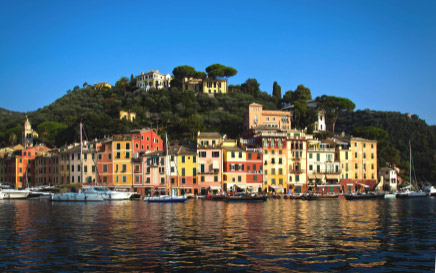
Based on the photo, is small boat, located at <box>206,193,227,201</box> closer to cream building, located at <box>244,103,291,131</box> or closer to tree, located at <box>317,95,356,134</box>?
cream building, located at <box>244,103,291,131</box>

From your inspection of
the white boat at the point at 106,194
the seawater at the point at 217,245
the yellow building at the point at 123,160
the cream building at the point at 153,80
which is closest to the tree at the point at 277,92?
the cream building at the point at 153,80

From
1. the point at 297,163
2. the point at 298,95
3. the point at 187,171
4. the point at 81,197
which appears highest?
the point at 298,95

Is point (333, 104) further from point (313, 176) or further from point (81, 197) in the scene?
point (81, 197)

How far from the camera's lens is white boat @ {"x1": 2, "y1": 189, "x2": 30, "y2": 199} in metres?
84.3

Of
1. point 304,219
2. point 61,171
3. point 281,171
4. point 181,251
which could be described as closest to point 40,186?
point 61,171

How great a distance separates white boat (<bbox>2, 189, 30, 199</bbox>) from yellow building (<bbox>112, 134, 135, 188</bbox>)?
51.0 feet

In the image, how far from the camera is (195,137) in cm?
10425

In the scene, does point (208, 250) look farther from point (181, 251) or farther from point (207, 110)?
point (207, 110)

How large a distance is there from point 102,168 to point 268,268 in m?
71.8

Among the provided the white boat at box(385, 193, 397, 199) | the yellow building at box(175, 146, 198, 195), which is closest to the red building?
the yellow building at box(175, 146, 198, 195)

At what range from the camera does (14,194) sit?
85.2m

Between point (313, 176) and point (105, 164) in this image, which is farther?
point (313, 176)

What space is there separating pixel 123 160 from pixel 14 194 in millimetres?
19383

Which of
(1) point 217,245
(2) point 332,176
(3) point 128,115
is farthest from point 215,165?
(1) point 217,245
